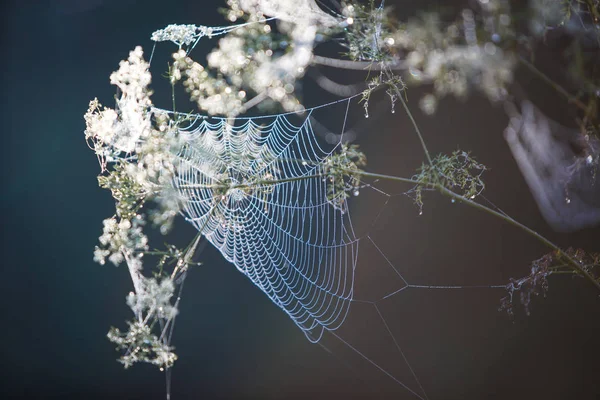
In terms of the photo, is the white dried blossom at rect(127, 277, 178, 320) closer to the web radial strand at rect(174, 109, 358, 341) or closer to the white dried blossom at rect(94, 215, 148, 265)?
the white dried blossom at rect(94, 215, 148, 265)

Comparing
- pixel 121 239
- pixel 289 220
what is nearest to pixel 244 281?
pixel 289 220

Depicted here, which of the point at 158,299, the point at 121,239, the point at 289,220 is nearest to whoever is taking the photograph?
the point at 158,299

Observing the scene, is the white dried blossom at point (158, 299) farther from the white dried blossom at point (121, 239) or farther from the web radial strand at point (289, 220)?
the web radial strand at point (289, 220)

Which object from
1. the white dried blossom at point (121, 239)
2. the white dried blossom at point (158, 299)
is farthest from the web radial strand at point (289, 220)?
the white dried blossom at point (158, 299)

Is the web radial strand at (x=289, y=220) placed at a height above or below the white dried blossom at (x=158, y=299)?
above

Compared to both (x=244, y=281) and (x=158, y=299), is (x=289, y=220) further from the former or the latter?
(x=158, y=299)

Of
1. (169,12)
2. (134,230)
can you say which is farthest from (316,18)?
(169,12)

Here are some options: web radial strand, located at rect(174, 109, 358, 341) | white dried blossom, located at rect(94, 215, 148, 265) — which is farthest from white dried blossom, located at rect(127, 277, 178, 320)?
web radial strand, located at rect(174, 109, 358, 341)

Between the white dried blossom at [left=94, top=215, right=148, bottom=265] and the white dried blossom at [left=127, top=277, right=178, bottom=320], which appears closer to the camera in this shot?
the white dried blossom at [left=127, top=277, right=178, bottom=320]

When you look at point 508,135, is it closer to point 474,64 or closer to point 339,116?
point 339,116
